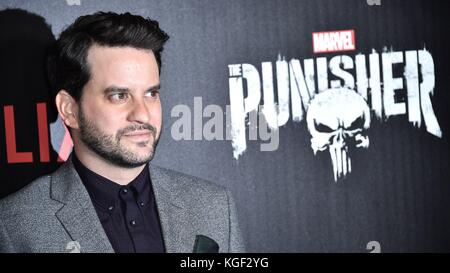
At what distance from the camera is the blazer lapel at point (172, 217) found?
1.71 meters

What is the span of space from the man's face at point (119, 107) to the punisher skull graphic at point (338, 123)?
59 cm

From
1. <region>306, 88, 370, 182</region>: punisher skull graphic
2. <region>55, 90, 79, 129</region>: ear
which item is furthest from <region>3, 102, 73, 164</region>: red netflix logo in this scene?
<region>306, 88, 370, 182</region>: punisher skull graphic

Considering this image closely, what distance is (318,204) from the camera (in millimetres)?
1947

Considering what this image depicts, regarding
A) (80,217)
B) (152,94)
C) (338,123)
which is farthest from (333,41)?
(80,217)

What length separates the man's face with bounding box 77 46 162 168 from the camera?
1676 millimetres

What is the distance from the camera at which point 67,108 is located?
1762 millimetres

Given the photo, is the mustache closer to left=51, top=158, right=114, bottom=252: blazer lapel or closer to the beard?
the beard

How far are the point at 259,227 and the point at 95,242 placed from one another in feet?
1.98

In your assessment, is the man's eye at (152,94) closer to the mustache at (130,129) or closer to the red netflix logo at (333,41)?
the mustache at (130,129)

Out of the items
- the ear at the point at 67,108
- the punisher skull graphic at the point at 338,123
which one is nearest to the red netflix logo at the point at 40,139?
the ear at the point at 67,108

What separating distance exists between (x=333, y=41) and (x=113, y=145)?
84cm

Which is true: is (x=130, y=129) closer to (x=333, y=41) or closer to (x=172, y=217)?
(x=172, y=217)
